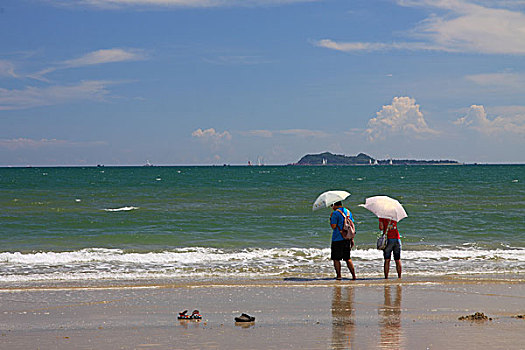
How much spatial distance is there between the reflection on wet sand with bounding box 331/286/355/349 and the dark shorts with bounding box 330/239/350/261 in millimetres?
971

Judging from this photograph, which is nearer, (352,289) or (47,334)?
(47,334)

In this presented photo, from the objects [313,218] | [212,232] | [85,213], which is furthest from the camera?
[85,213]

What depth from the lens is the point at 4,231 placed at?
22.3m

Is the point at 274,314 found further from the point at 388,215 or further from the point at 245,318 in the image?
the point at 388,215

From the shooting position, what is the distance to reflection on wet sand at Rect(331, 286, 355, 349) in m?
7.17

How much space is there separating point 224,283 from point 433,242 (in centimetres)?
970

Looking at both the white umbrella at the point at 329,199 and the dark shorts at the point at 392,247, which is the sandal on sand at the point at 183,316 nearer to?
the white umbrella at the point at 329,199

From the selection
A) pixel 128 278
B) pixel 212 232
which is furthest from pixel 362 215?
pixel 128 278

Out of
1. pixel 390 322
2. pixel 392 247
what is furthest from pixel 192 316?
pixel 392 247

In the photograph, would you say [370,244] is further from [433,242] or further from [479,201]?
[479,201]

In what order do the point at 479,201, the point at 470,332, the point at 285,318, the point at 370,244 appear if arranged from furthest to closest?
the point at 479,201 < the point at 370,244 < the point at 285,318 < the point at 470,332

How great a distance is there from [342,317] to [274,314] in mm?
985

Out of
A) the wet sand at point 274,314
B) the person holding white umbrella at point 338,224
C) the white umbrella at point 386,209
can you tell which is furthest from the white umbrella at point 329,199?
the wet sand at point 274,314

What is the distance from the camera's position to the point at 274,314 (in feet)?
28.7
